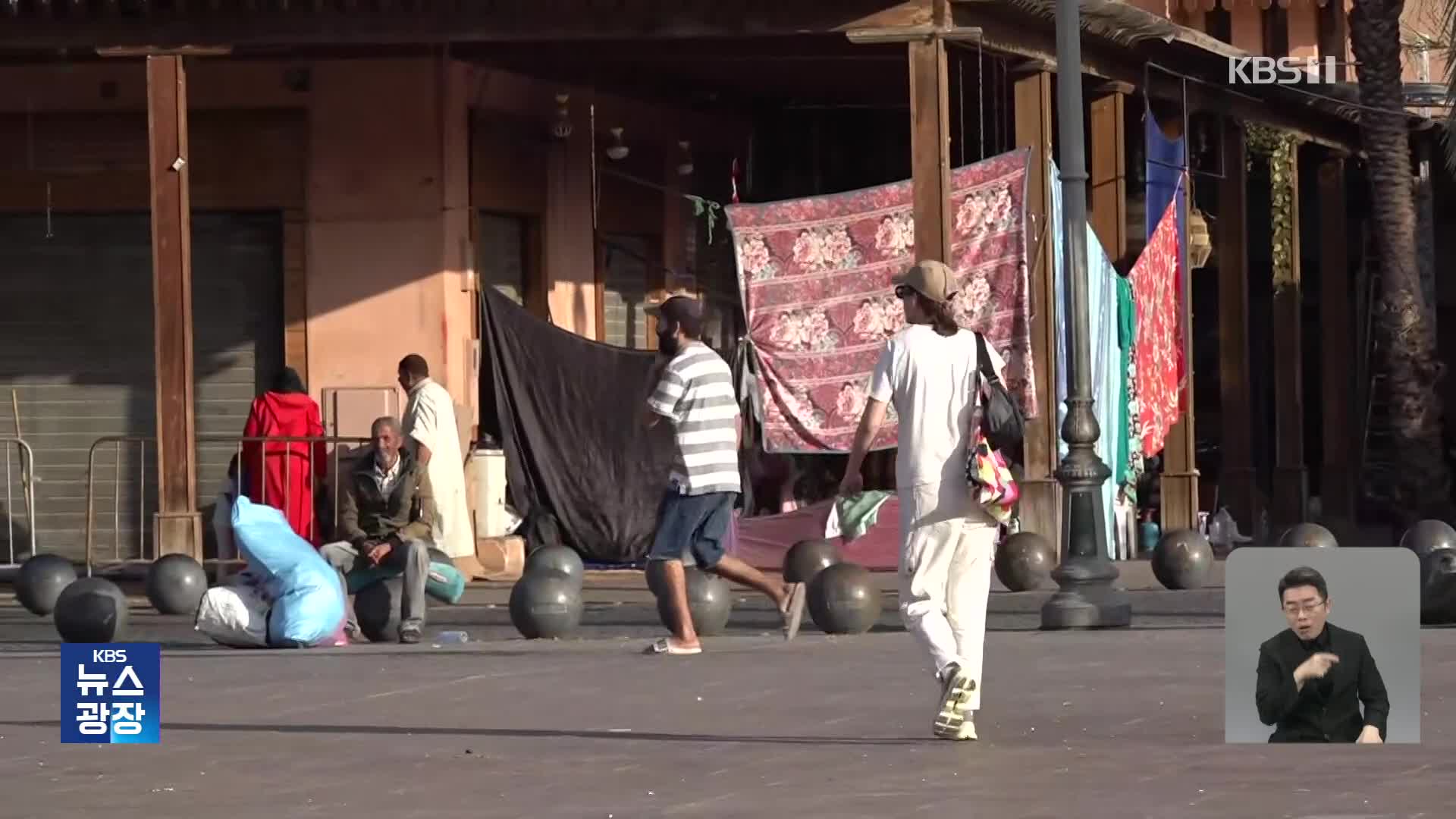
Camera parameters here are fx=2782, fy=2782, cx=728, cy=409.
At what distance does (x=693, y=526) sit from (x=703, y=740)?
11.9 feet

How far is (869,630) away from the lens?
15.5 meters

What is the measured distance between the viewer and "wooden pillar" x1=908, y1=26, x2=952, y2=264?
18359 mm

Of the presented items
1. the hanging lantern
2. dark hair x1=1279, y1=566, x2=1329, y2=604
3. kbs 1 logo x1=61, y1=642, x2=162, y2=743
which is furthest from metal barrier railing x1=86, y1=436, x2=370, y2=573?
dark hair x1=1279, y1=566, x2=1329, y2=604

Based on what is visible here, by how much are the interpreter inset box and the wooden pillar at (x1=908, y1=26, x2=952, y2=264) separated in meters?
9.80

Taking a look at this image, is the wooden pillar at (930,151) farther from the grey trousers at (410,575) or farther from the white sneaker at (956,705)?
the white sneaker at (956,705)

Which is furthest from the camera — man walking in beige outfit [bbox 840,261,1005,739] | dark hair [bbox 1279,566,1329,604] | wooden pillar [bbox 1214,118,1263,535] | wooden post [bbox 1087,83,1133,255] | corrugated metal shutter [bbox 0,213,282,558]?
wooden pillar [bbox 1214,118,1263,535]

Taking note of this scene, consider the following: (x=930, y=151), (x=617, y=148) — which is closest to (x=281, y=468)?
(x=617, y=148)

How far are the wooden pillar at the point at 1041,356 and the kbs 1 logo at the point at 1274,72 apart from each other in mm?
4341

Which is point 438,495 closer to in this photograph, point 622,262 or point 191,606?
point 191,606

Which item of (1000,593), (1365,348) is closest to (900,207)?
(1000,593)

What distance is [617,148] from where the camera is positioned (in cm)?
2277

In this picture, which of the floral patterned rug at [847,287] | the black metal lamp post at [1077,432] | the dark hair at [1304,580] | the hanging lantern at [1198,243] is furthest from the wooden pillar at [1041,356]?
the dark hair at [1304,580]

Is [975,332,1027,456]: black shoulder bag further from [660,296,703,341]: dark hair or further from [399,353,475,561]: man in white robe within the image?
[399,353,475,561]: man in white robe

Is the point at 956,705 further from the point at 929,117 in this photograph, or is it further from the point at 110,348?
the point at 110,348
